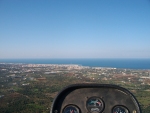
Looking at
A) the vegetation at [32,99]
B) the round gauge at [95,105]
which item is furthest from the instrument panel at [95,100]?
the vegetation at [32,99]

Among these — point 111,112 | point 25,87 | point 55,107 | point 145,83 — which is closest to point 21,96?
point 25,87

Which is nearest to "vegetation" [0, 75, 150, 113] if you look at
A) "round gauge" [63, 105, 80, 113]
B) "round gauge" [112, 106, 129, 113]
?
"round gauge" [63, 105, 80, 113]

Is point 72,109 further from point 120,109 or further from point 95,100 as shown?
point 120,109

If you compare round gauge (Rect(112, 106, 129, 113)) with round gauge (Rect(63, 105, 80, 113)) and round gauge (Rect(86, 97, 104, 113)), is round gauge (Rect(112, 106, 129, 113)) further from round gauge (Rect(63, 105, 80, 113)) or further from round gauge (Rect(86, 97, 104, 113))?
round gauge (Rect(63, 105, 80, 113))

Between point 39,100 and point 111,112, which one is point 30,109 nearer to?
point 39,100

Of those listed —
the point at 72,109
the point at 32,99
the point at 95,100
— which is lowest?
the point at 32,99

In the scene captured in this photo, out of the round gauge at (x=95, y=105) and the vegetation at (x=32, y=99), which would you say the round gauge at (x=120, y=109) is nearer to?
the round gauge at (x=95, y=105)

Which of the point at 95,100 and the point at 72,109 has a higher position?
the point at 95,100

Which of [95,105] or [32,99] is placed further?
[32,99]

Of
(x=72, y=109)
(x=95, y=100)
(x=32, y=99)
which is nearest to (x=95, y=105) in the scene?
(x=95, y=100)
